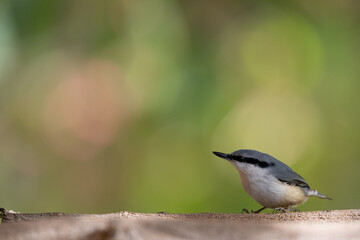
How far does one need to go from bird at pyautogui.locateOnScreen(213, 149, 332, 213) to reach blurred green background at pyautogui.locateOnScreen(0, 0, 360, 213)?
0.74m

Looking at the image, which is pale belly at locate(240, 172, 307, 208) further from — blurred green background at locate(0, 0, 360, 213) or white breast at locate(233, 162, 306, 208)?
blurred green background at locate(0, 0, 360, 213)

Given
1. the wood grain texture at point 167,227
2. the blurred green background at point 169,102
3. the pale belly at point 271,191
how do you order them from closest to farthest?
the wood grain texture at point 167,227 < the pale belly at point 271,191 < the blurred green background at point 169,102

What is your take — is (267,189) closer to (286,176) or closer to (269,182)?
(269,182)

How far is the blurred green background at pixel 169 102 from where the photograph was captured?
11.5ft

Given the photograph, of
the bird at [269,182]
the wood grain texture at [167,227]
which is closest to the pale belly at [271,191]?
the bird at [269,182]

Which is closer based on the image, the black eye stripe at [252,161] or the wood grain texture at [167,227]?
the wood grain texture at [167,227]

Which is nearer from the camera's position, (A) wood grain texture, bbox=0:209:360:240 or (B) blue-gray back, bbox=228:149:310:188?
(A) wood grain texture, bbox=0:209:360:240

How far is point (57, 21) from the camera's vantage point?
3613mm

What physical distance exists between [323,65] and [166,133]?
109cm

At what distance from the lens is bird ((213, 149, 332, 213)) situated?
2582 millimetres

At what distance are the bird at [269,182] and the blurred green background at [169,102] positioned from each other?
2.44 ft

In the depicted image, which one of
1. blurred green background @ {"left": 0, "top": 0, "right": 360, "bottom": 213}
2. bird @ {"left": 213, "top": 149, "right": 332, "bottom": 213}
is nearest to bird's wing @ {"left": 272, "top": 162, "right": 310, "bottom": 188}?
bird @ {"left": 213, "top": 149, "right": 332, "bottom": 213}

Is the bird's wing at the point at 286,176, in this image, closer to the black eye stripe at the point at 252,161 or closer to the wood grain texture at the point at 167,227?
the black eye stripe at the point at 252,161

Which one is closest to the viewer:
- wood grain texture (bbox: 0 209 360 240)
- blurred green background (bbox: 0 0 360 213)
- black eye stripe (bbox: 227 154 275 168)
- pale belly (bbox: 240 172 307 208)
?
wood grain texture (bbox: 0 209 360 240)
